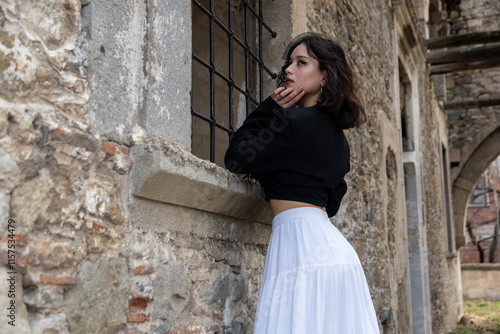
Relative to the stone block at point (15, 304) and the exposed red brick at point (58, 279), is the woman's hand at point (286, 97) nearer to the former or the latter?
the exposed red brick at point (58, 279)

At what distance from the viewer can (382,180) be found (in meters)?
5.41

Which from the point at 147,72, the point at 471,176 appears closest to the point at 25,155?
the point at 147,72

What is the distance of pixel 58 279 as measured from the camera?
152 cm

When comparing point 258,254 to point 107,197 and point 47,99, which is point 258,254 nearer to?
point 107,197

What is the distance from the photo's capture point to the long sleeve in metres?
2.19

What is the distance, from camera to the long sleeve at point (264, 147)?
7.20 feet

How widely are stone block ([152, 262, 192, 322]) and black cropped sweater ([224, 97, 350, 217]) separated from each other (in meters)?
0.46

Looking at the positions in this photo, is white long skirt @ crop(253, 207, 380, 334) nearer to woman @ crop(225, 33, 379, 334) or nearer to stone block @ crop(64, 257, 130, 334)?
woman @ crop(225, 33, 379, 334)

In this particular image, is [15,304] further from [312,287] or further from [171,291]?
[312,287]

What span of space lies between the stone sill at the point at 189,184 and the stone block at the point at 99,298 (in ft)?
0.86

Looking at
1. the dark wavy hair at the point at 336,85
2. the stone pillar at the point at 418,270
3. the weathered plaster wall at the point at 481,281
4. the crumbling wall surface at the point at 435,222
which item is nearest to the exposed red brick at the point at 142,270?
the dark wavy hair at the point at 336,85

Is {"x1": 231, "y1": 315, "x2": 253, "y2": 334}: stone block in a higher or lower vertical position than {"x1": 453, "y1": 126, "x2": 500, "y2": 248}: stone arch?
lower

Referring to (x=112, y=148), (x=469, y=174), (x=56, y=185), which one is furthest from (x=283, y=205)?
(x=469, y=174)

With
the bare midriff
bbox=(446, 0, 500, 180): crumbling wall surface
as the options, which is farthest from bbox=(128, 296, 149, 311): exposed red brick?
bbox=(446, 0, 500, 180): crumbling wall surface
